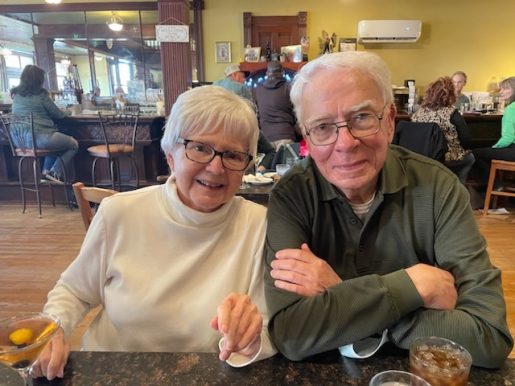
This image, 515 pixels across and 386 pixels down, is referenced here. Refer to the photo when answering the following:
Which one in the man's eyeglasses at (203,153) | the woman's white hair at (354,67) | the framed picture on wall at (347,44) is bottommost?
the man's eyeglasses at (203,153)

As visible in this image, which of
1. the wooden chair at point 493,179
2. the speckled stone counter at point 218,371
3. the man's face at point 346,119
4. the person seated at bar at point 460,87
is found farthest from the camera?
the person seated at bar at point 460,87

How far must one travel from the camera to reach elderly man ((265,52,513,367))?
0.87 m

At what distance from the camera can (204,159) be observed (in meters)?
1.08

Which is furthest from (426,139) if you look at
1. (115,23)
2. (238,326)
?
(115,23)

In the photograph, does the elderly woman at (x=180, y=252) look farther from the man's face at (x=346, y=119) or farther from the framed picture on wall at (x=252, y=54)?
the framed picture on wall at (x=252, y=54)

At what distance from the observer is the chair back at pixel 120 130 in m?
4.54

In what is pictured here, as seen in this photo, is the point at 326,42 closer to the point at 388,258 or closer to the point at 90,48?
the point at 90,48

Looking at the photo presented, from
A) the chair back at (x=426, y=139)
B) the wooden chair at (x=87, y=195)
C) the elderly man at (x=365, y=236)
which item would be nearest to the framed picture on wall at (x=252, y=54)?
the chair back at (x=426, y=139)

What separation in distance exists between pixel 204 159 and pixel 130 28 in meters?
6.62

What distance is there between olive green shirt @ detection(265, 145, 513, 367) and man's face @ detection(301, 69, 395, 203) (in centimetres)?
5

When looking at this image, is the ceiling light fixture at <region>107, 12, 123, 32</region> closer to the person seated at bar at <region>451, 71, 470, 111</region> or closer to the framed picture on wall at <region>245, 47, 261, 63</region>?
the framed picture on wall at <region>245, 47, 261, 63</region>

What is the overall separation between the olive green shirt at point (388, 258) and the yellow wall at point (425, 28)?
605 centimetres

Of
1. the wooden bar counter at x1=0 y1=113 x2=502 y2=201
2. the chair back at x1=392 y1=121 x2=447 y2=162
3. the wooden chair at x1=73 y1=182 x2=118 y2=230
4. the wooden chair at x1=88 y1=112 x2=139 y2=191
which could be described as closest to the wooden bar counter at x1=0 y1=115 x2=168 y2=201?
the wooden bar counter at x1=0 y1=113 x2=502 y2=201

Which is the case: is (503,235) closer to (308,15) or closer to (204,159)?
(204,159)
